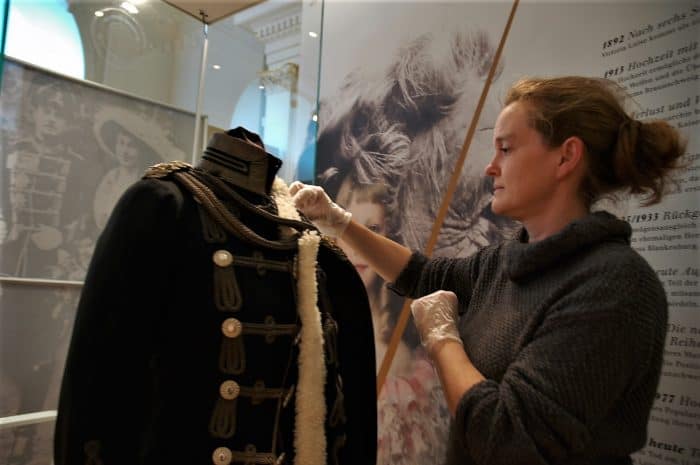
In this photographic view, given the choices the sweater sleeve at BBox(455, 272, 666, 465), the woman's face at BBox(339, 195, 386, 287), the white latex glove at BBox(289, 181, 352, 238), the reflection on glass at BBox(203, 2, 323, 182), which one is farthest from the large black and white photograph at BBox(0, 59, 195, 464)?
the sweater sleeve at BBox(455, 272, 666, 465)

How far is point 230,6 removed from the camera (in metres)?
1.69

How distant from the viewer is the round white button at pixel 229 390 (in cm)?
93

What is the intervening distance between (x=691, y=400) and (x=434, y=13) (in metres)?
1.45

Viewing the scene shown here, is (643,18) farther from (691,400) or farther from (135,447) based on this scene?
(135,447)

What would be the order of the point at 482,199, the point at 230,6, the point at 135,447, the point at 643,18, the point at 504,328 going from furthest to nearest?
the point at 482,199 → the point at 230,6 → the point at 643,18 → the point at 504,328 → the point at 135,447

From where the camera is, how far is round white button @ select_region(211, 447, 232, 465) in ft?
3.00

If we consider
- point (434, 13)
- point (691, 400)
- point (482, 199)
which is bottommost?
point (691, 400)

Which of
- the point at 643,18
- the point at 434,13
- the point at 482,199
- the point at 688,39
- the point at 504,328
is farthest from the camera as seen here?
the point at 434,13

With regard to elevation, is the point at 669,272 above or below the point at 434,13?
below

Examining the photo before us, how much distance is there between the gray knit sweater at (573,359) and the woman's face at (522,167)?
12 cm

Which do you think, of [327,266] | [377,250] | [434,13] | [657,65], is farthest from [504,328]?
[434,13]

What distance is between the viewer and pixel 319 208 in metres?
1.46

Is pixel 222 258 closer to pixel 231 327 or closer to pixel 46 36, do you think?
pixel 231 327

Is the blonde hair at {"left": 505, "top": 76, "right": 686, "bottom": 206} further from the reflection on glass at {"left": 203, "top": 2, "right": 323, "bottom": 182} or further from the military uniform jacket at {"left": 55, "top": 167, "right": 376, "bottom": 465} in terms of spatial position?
the reflection on glass at {"left": 203, "top": 2, "right": 323, "bottom": 182}
